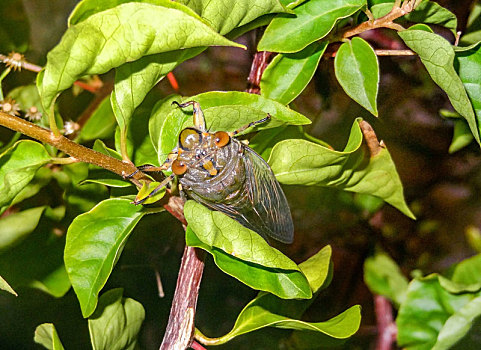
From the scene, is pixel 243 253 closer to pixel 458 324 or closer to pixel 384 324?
pixel 458 324

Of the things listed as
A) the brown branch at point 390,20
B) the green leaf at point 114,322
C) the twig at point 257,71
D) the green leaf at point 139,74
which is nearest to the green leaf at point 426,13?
the brown branch at point 390,20

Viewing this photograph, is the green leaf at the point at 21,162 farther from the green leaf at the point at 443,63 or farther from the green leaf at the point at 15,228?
the green leaf at the point at 443,63

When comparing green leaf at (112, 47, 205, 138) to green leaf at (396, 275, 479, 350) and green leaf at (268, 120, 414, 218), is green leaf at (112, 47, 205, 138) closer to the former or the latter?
green leaf at (268, 120, 414, 218)

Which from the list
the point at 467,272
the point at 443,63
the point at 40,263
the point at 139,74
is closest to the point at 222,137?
the point at 139,74

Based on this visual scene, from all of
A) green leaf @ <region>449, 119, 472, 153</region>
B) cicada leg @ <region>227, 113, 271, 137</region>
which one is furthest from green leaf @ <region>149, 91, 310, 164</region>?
green leaf @ <region>449, 119, 472, 153</region>

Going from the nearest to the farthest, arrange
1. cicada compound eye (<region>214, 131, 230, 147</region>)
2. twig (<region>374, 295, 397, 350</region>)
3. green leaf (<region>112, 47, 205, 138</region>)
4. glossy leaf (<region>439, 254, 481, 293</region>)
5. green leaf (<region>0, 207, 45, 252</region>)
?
green leaf (<region>112, 47, 205, 138</region>) < cicada compound eye (<region>214, 131, 230, 147</region>) < green leaf (<region>0, 207, 45, 252</region>) < glossy leaf (<region>439, 254, 481, 293</region>) < twig (<region>374, 295, 397, 350</region>)
